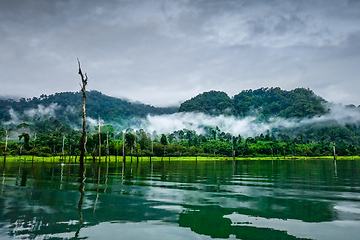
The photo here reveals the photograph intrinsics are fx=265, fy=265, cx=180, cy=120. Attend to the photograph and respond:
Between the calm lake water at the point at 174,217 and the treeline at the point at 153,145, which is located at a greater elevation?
the treeline at the point at 153,145

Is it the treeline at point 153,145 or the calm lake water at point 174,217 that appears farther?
the treeline at point 153,145

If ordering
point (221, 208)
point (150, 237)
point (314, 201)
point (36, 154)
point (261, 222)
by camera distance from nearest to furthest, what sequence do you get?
1. point (150, 237)
2. point (261, 222)
3. point (221, 208)
4. point (314, 201)
5. point (36, 154)

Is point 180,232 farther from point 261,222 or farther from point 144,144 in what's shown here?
point 144,144

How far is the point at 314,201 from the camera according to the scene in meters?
9.48

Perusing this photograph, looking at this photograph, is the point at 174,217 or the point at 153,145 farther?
the point at 153,145

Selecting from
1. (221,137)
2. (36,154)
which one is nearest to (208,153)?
(221,137)

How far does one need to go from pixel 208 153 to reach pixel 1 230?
401 feet

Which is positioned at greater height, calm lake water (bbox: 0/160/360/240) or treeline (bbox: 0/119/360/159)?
treeline (bbox: 0/119/360/159)

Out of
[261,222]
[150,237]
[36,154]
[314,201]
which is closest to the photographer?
[150,237]

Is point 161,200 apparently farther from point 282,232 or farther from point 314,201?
point 314,201

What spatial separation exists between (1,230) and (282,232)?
6024 millimetres

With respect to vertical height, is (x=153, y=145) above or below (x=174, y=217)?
above

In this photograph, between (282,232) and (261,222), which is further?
(261,222)

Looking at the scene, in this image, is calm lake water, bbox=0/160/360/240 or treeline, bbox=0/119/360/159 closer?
calm lake water, bbox=0/160/360/240
